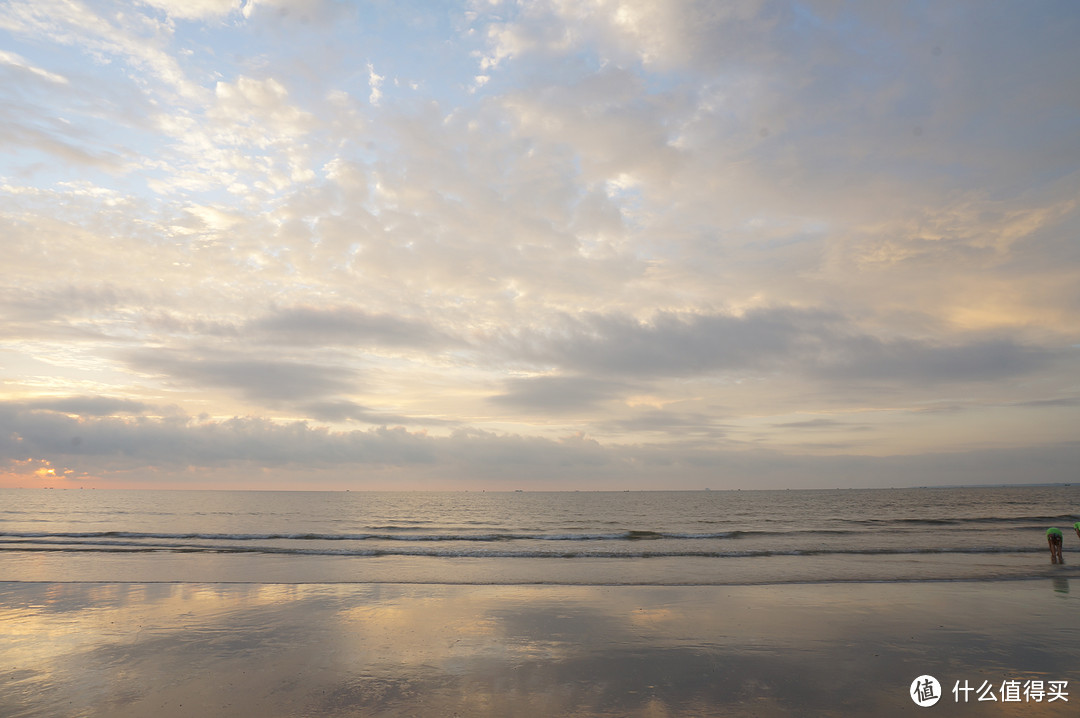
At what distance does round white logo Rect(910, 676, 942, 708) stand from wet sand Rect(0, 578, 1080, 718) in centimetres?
15

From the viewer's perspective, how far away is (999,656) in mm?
10461

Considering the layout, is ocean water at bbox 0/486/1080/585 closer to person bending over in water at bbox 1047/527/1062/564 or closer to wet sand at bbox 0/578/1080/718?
person bending over in water at bbox 1047/527/1062/564

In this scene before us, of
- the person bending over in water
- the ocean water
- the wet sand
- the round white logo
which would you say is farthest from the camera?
the person bending over in water

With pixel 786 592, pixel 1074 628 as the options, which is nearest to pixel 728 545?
pixel 786 592

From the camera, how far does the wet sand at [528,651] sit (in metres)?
8.31

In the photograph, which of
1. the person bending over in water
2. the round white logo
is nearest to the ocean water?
the person bending over in water

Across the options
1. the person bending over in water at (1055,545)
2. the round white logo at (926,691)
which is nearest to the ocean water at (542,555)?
the person bending over in water at (1055,545)

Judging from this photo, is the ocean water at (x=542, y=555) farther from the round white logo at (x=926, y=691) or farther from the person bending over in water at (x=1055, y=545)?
the round white logo at (x=926, y=691)

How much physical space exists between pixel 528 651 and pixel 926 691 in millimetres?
6726

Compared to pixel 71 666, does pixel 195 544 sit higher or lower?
lower

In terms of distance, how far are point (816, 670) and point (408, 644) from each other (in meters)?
7.70

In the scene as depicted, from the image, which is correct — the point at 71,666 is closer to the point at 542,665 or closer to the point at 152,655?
the point at 152,655

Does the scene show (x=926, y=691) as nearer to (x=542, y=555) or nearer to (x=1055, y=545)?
(x=1055, y=545)

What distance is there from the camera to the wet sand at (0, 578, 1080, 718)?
831 centimetres
